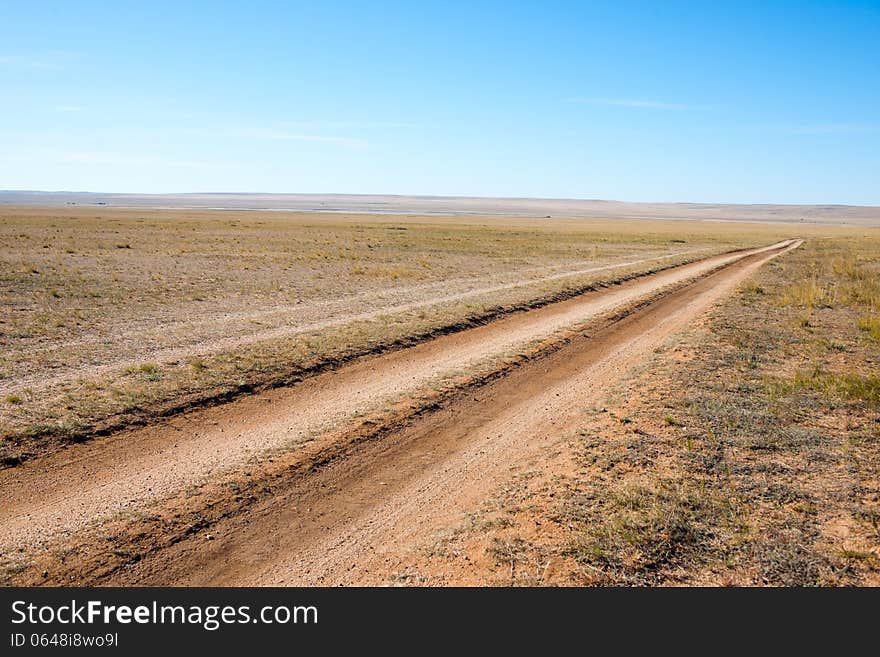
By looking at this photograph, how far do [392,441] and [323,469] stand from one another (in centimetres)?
129

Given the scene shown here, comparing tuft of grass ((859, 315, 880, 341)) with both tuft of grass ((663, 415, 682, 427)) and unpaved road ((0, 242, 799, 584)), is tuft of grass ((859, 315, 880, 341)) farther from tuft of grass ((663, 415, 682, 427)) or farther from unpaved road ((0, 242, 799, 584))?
tuft of grass ((663, 415, 682, 427))

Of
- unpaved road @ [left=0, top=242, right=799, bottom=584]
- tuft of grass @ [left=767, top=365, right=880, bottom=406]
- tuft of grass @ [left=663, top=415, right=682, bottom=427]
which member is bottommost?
unpaved road @ [left=0, top=242, right=799, bottom=584]

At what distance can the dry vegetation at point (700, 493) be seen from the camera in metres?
5.46

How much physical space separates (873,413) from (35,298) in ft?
80.5

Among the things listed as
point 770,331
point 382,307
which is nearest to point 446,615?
point 770,331

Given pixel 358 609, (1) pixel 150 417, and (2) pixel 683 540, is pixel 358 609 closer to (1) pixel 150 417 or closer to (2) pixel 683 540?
(2) pixel 683 540

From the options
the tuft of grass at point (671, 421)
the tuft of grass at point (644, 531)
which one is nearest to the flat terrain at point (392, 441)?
the tuft of grass at point (644, 531)

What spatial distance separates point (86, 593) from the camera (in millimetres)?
5152

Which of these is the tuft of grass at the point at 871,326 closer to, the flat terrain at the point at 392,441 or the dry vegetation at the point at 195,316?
the flat terrain at the point at 392,441

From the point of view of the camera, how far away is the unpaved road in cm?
581

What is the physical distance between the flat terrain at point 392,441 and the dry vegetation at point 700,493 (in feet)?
0.13

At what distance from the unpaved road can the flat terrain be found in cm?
4

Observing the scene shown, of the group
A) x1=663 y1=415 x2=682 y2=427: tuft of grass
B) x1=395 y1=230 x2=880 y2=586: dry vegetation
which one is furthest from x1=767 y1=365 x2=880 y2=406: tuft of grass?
x1=663 y1=415 x2=682 y2=427: tuft of grass

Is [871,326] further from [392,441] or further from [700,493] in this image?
[392,441]
